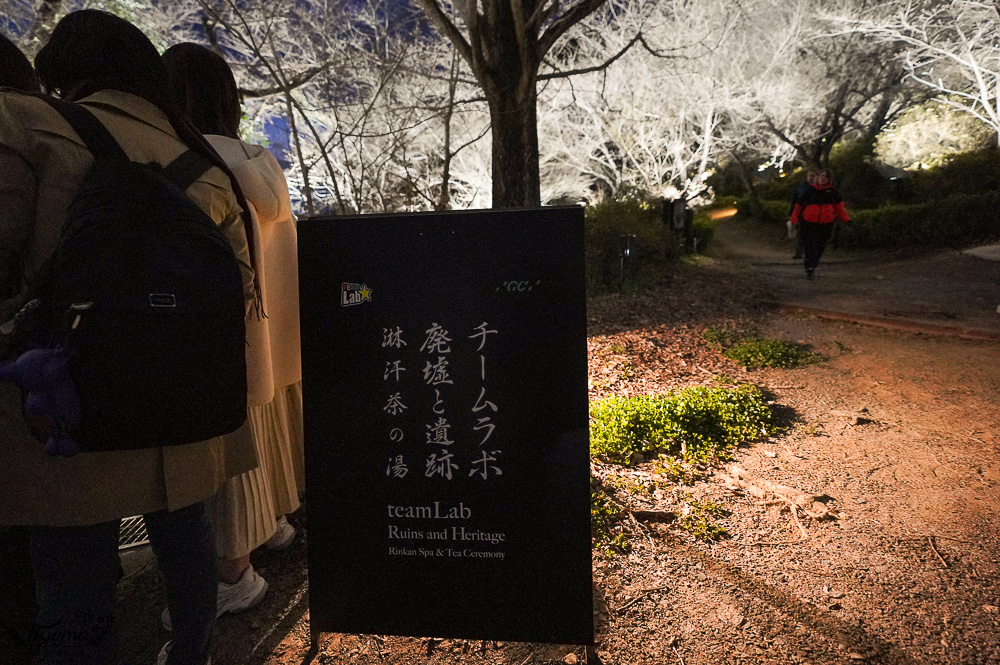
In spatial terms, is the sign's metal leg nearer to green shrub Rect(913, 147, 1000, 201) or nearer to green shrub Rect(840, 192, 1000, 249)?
green shrub Rect(840, 192, 1000, 249)

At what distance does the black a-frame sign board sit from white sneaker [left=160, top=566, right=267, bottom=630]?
622 millimetres

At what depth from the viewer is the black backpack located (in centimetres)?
120

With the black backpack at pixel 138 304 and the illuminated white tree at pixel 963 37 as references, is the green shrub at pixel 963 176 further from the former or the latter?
the black backpack at pixel 138 304

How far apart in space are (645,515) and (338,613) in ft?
5.63

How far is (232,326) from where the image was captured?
1438 mm

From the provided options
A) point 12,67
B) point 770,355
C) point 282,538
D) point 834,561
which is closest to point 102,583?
point 282,538

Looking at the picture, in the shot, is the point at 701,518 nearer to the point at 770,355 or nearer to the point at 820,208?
the point at 770,355

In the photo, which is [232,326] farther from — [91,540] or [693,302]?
[693,302]

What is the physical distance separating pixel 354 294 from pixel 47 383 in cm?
85

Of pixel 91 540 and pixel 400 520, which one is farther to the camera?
pixel 400 520

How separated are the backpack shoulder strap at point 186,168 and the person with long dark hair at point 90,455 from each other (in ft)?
0.05

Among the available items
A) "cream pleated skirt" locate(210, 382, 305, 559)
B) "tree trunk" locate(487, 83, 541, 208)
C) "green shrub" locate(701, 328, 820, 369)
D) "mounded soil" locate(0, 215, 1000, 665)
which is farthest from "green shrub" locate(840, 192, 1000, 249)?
"cream pleated skirt" locate(210, 382, 305, 559)

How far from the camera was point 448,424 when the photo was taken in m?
1.83

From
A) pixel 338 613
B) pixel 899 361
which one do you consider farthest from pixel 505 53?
pixel 899 361
